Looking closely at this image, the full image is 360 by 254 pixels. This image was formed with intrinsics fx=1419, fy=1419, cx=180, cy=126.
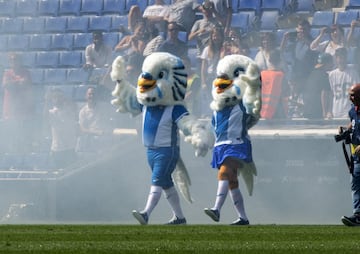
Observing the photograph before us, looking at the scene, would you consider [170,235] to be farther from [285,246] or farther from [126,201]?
[126,201]

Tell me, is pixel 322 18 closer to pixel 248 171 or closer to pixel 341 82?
pixel 341 82

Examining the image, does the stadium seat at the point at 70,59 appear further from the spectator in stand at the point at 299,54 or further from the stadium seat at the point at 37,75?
the spectator in stand at the point at 299,54

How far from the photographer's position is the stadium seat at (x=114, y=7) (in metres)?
26.4

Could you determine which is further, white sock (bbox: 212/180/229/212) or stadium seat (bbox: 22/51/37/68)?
stadium seat (bbox: 22/51/37/68)

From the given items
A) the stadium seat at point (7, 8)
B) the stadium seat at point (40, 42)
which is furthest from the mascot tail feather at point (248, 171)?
the stadium seat at point (7, 8)

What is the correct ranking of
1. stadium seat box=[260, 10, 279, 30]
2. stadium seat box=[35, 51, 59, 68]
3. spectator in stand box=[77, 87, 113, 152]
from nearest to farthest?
spectator in stand box=[77, 87, 113, 152]
stadium seat box=[260, 10, 279, 30]
stadium seat box=[35, 51, 59, 68]

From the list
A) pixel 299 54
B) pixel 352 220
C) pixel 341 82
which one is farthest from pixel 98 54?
pixel 352 220

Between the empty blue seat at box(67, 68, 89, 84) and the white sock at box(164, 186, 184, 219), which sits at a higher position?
the white sock at box(164, 186, 184, 219)

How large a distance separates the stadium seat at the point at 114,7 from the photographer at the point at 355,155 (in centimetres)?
1231

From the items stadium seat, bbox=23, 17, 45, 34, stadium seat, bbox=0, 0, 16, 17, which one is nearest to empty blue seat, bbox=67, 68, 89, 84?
stadium seat, bbox=23, 17, 45, 34

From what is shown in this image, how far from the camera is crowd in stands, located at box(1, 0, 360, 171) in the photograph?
2067 centimetres

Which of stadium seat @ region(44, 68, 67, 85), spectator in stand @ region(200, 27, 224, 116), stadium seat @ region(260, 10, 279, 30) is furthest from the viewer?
stadium seat @ region(44, 68, 67, 85)

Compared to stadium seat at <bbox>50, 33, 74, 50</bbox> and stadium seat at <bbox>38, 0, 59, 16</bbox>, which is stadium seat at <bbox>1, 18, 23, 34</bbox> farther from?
stadium seat at <bbox>50, 33, 74, 50</bbox>

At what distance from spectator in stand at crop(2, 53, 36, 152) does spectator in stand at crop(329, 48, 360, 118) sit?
216 inches
